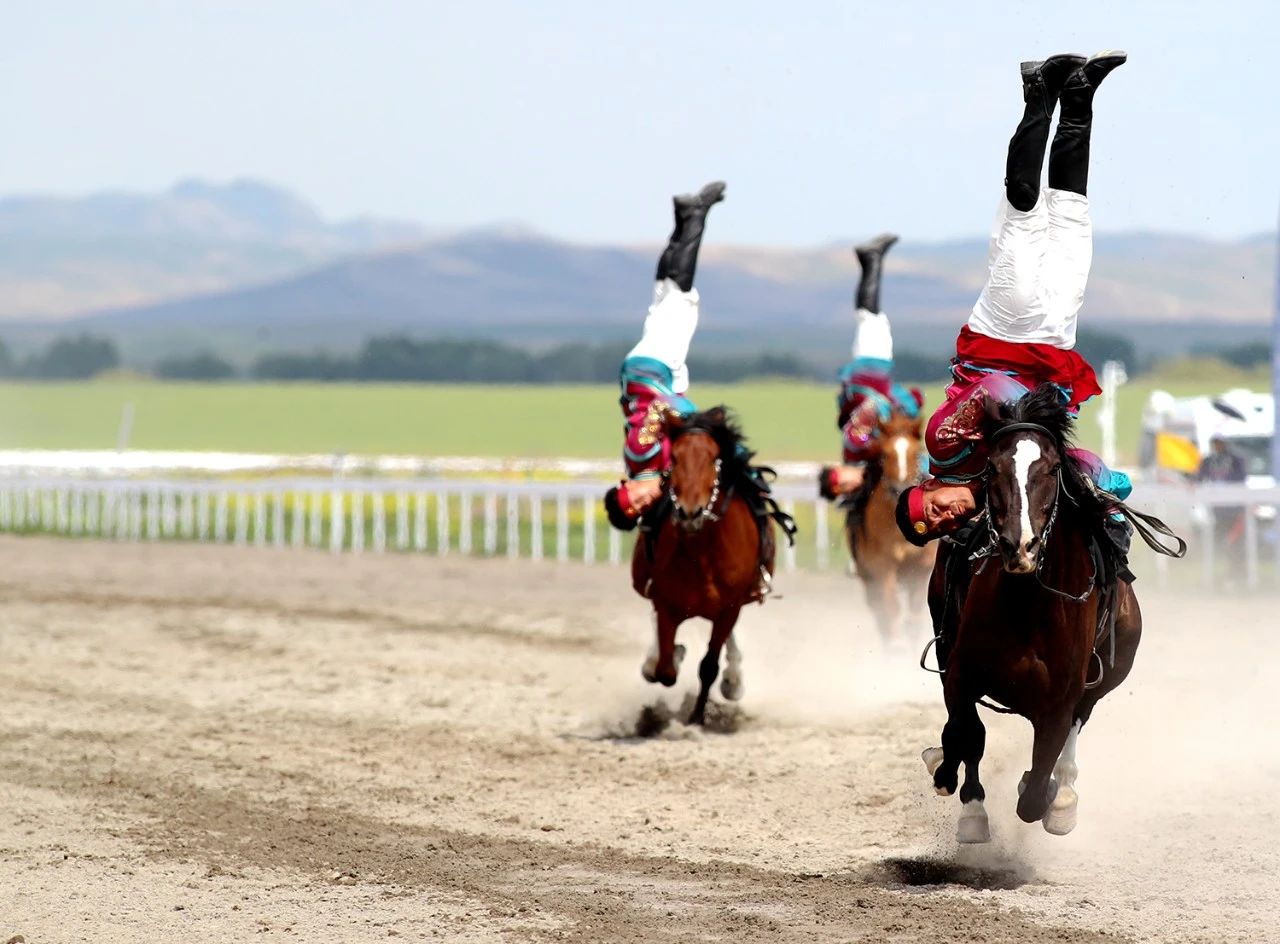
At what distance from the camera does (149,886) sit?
8.46 m

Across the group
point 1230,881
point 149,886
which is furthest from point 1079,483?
point 149,886

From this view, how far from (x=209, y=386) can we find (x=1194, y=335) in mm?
86513

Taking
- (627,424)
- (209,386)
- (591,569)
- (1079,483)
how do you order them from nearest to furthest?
(1079,483), (627,424), (591,569), (209,386)

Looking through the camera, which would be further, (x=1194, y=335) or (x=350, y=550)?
(x=1194, y=335)

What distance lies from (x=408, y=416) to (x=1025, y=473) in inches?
3645

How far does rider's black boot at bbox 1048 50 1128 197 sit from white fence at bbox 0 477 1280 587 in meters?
12.9

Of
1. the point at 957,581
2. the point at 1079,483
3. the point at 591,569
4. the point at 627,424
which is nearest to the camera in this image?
the point at 1079,483

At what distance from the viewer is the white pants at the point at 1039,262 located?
8383 mm

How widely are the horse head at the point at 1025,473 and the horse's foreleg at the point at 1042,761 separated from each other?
2.38 feet

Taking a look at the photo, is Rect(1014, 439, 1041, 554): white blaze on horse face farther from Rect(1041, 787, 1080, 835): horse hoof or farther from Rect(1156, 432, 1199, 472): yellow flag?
Rect(1156, 432, 1199, 472): yellow flag

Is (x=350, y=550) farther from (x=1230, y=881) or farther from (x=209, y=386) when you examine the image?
(x=209, y=386)

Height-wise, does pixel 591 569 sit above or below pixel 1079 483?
below

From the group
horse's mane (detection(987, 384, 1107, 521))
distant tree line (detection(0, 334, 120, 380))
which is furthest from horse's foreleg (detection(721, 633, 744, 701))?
distant tree line (detection(0, 334, 120, 380))

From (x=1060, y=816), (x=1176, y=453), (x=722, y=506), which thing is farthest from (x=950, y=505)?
(x=1176, y=453)
